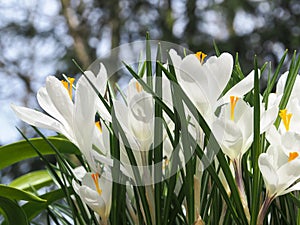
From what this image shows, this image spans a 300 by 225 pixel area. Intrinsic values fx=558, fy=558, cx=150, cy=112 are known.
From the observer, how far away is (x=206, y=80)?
260 mm

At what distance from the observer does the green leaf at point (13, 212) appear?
0.28 meters

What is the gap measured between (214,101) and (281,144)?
0.04 m

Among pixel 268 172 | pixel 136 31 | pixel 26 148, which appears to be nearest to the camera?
pixel 268 172

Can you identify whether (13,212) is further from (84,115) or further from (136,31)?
(136,31)

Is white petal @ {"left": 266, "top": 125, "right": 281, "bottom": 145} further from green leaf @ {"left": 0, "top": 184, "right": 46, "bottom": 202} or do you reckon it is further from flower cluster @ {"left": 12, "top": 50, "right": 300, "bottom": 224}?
green leaf @ {"left": 0, "top": 184, "right": 46, "bottom": 202}

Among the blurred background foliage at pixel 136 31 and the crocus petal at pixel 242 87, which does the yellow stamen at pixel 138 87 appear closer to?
the crocus petal at pixel 242 87

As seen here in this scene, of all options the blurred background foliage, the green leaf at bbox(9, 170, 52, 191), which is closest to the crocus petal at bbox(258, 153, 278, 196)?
the green leaf at bbox(9, 170, 52, 191)

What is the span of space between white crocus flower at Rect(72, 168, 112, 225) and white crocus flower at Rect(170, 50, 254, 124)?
0.06 m

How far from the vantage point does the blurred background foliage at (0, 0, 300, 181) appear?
301cm

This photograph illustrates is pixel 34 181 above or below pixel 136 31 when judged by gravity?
below

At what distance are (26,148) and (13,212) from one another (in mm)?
86

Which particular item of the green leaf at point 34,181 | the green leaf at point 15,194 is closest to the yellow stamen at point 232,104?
the green leaf at point 15,194

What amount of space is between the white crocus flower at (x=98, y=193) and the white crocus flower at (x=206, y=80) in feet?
0.19

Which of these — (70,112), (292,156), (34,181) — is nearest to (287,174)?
(292,156)
